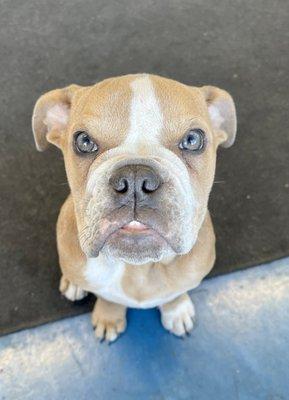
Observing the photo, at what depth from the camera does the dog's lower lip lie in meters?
1.77

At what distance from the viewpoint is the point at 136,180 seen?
65.7 inches

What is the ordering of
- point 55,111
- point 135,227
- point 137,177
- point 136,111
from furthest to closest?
point 55,111, point 136,111, point 135,227, point 137,177

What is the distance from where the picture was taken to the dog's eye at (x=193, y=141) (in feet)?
6.39

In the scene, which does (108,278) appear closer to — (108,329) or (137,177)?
(108,329)

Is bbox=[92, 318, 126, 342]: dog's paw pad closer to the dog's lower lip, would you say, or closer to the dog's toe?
the dog's toe

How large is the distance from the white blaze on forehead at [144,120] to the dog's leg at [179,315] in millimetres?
1106

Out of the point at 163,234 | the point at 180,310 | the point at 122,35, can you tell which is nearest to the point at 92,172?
the point at 163,234

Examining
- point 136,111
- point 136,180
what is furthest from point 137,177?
point 136,111

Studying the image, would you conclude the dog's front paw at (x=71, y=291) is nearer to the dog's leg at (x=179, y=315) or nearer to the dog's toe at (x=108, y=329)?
the dog's toe at (x=108, y=329)

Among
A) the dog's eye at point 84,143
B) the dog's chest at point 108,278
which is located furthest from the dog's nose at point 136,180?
the dog's chest at point 108,278

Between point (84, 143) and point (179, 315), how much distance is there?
1.19m

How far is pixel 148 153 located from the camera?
72.0 inches

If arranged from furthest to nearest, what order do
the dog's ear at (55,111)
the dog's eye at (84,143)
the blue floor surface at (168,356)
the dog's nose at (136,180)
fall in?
the blue floor surface at (168,356)
the dog's ear at (55,111)
the dog's eye at (84,143)
the dog's nose at (136,180)

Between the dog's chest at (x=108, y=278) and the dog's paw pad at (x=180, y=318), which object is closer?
the dog's chest at (x=108, y=278)
